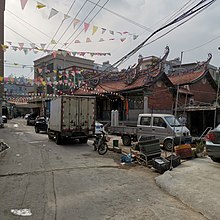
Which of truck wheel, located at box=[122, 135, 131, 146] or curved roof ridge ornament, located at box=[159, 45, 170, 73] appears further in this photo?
curved roof ridge ornament, located at box=[159, 45, 170, 73]

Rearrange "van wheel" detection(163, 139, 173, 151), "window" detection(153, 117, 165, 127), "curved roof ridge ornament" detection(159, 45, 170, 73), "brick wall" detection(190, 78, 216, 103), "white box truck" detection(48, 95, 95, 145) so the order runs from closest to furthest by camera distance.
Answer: "van wheel" detection(163, 139, 173, 151)
"window" detection(153, 117, 165, 127)
"white box truck" detection(48, 95, 95, 145)
"curved roof ridge ornament" detection(159, 45, 170, 73)
"brick wall" detection(190, 78, 216, 103)

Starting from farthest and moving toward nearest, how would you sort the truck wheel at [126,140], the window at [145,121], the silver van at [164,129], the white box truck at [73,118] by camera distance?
the truck wheel at [126,140], the white box truck at [73,118], the window at [145,121], the silver van at [164,129]

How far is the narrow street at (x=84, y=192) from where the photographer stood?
16.3ft

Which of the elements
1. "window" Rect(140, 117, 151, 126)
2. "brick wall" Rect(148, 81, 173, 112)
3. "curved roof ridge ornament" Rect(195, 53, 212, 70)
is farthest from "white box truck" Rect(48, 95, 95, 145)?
"curved roof ridge ornament" Rect(195, 53, 212, 70)

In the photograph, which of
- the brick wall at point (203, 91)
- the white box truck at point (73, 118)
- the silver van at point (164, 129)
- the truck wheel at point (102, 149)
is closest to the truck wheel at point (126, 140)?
the silver van at point (164, 129)

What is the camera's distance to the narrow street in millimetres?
4973

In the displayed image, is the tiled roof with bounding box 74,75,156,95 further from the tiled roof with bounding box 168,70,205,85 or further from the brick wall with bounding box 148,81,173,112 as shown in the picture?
the tiled roof with bounding box 168,70,205,85

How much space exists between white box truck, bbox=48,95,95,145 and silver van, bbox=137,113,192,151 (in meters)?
3.35

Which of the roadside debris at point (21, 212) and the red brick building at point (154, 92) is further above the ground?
the red brick building at point (154, 92)

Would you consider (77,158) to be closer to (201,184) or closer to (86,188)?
(86,188)

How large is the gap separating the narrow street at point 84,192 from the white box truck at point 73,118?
5.28m

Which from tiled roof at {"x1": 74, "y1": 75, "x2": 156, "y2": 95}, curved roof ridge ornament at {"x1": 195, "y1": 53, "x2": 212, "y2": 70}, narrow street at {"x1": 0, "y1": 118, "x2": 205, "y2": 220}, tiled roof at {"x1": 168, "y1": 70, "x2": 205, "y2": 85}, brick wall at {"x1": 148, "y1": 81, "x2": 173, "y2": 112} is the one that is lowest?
narrow street at {"x1": 0, "y1": 118, "x2": 205, "y2": 220}

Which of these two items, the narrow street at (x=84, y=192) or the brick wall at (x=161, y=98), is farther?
the brick wall at (x=161, y=98)

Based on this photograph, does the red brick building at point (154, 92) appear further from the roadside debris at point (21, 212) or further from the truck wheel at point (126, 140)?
the roadside debris at point (21, 212)
